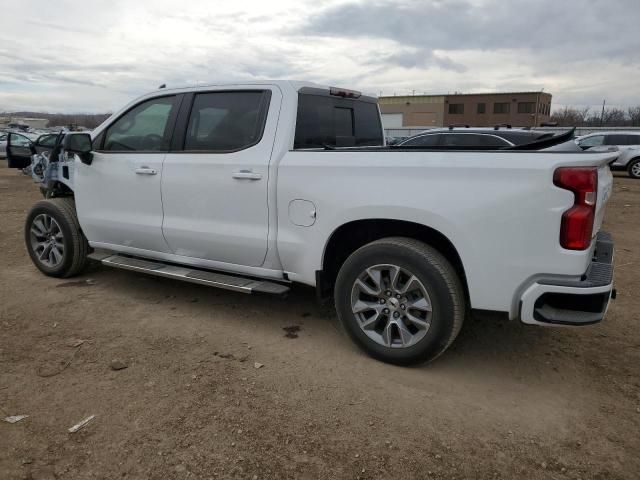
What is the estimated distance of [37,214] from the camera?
5.52m

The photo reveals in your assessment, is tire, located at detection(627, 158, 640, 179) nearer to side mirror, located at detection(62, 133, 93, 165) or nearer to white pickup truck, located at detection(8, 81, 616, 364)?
white pickup truck, located at detection(8, 81, 616, 364)

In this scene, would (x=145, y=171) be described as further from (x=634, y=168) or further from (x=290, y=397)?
(x=634, y=168)

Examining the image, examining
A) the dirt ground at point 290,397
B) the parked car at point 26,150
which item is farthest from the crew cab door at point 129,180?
the parked car at point 26,150

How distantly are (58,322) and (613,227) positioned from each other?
8.41 m

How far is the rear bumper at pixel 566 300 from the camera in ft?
9.54

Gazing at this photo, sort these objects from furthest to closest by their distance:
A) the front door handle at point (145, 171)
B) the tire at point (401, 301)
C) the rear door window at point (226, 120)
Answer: the front door handle at point (145, 171)
the rear door window at point (226, 120)
the tire at point (401, 301)

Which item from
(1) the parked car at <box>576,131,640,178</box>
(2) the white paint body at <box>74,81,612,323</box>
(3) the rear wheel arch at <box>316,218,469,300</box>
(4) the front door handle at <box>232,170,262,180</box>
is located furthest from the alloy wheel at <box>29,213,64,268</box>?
(1) the parked car at <box>576,131,640,178</box>

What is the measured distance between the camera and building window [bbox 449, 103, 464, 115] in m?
69.3

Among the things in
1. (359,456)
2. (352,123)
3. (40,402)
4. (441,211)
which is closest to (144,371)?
(40,402)

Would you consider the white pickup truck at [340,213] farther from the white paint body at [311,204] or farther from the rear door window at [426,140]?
the rear door window at [426,140]

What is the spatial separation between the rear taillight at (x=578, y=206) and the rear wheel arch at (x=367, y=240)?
0.63 m

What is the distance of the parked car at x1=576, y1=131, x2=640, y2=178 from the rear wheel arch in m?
17.1

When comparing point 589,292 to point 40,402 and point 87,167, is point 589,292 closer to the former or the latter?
point 40,402

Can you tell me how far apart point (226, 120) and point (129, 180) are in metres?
1.15
